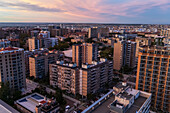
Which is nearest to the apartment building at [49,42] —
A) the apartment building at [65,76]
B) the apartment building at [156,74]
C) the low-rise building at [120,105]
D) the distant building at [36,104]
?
the apartment building at [65,76]

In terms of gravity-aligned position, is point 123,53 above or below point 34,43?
below

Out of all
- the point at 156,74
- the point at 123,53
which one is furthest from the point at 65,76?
the point at 123,53

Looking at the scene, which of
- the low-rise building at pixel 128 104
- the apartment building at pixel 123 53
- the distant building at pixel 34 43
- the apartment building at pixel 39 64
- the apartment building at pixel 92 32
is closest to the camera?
the low-rise building at pixel 128 104

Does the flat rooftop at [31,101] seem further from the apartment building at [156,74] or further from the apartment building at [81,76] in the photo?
the apartment building at [156,74]

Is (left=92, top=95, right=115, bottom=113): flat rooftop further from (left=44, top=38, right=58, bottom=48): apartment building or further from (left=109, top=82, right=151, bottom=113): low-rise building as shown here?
(left=44, top=38, right=58, bottom=48): apartment building

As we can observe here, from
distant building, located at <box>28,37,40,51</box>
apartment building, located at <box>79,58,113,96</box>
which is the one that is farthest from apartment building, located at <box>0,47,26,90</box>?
distant building, located at <box>28,37,40,51</box>

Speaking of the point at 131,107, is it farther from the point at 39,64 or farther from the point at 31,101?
the point at 39,64

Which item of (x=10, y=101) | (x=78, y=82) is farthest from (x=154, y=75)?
(x=10, y=101)
